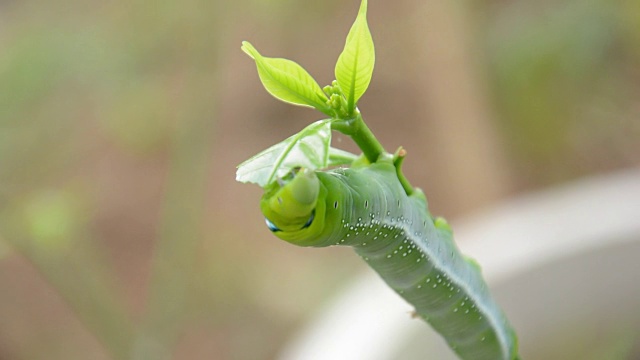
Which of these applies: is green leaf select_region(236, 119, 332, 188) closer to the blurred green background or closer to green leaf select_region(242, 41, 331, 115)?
green leaf select_region(242, 41, 331, 115)

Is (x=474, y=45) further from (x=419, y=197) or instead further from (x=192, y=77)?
(x=419, y=197)

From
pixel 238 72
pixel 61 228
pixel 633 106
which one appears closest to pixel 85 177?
pixel 238 72

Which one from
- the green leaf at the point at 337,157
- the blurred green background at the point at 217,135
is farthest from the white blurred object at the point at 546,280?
the green leaf at the point at 337,157

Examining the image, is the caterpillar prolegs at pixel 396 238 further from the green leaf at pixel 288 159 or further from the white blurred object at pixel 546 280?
the white blurred object at pixel 546 280

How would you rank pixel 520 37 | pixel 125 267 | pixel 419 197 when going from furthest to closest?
pixel 125 267 → pixel 520 37 → pixel 419 197

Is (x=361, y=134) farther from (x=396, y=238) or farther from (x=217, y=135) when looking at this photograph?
(x=217, y=135)

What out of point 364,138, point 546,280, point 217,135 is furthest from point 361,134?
point 217,135
